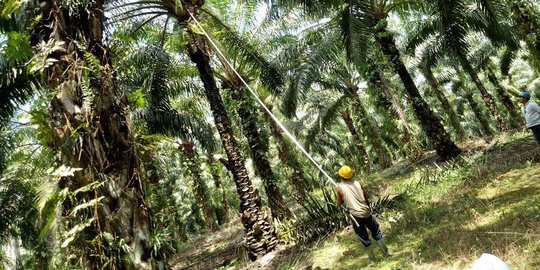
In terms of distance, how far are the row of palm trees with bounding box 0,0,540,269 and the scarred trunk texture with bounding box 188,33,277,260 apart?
24 mm

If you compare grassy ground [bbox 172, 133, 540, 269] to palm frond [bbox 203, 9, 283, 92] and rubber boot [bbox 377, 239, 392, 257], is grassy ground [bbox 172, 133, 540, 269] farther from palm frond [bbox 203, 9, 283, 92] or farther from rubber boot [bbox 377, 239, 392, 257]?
palm frond [bbox 203, 9, 283, 92]

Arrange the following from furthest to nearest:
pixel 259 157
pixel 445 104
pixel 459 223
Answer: pixel 445 104, pixel 259 157, pixel 459 223

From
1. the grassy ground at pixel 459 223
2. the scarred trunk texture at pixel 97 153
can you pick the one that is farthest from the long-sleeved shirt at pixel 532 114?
the scarred trunk texture at pixel 97 153

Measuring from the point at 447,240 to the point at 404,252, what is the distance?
58 centimetres

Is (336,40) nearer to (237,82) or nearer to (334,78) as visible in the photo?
(237,82)

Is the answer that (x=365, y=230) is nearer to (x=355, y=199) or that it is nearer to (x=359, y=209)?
(x=359, y=209)

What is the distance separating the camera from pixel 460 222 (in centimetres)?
584

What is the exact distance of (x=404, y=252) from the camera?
5488 mm

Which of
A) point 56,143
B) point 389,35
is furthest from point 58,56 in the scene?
point 389,35

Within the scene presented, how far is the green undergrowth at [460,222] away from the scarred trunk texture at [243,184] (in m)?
0.85

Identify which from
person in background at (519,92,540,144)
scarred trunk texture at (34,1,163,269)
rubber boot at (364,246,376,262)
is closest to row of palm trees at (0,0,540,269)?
scarred trunk texture at (34,1,163,269)

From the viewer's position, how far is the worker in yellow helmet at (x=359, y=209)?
5.49 meters

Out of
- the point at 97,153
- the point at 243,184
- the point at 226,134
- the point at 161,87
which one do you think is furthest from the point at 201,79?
the point at 97,153

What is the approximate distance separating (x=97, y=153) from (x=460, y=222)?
5.24m
